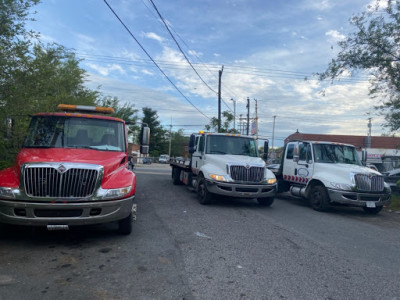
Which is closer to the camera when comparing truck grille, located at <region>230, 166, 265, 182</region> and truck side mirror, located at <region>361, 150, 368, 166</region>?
truck grille, located at <region>230, 166, 265, 182</region>

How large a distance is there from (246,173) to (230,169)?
486 mm

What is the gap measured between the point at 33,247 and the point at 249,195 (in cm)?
563

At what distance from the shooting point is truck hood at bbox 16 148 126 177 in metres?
4.94

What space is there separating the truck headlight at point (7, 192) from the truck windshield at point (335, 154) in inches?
338

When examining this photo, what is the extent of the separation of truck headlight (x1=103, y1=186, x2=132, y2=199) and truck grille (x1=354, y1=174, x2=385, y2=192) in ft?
22.4

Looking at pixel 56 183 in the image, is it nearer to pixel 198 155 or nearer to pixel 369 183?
pixel 198 155

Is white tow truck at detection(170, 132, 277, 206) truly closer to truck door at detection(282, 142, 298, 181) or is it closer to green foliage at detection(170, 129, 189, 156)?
truck door at detection(282, 142, 298, 181)

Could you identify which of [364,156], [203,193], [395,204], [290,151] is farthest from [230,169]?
[395,204]

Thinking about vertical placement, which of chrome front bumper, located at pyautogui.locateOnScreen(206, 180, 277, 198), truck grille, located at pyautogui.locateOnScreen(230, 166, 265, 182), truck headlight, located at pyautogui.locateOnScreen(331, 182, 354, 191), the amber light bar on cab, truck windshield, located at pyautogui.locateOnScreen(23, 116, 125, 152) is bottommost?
chrome front bumper, located at pyautogui.locateOnScreen(206, 180, 277, 198)

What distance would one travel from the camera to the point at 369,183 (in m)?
8.86

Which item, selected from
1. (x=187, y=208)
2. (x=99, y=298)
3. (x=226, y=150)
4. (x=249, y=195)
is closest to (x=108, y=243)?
(x=99, y=298)

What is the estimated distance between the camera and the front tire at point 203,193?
8.95 m

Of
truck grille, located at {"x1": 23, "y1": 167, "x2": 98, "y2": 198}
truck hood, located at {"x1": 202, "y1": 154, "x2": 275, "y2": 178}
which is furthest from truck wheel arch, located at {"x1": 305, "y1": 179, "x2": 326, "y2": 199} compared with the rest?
truck grille, located at {"x1": 23, "y1": 167, "x2": 98, "y2": 198}

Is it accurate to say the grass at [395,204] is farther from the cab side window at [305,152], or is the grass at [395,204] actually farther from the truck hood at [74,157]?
the truck hood at [74,157]
